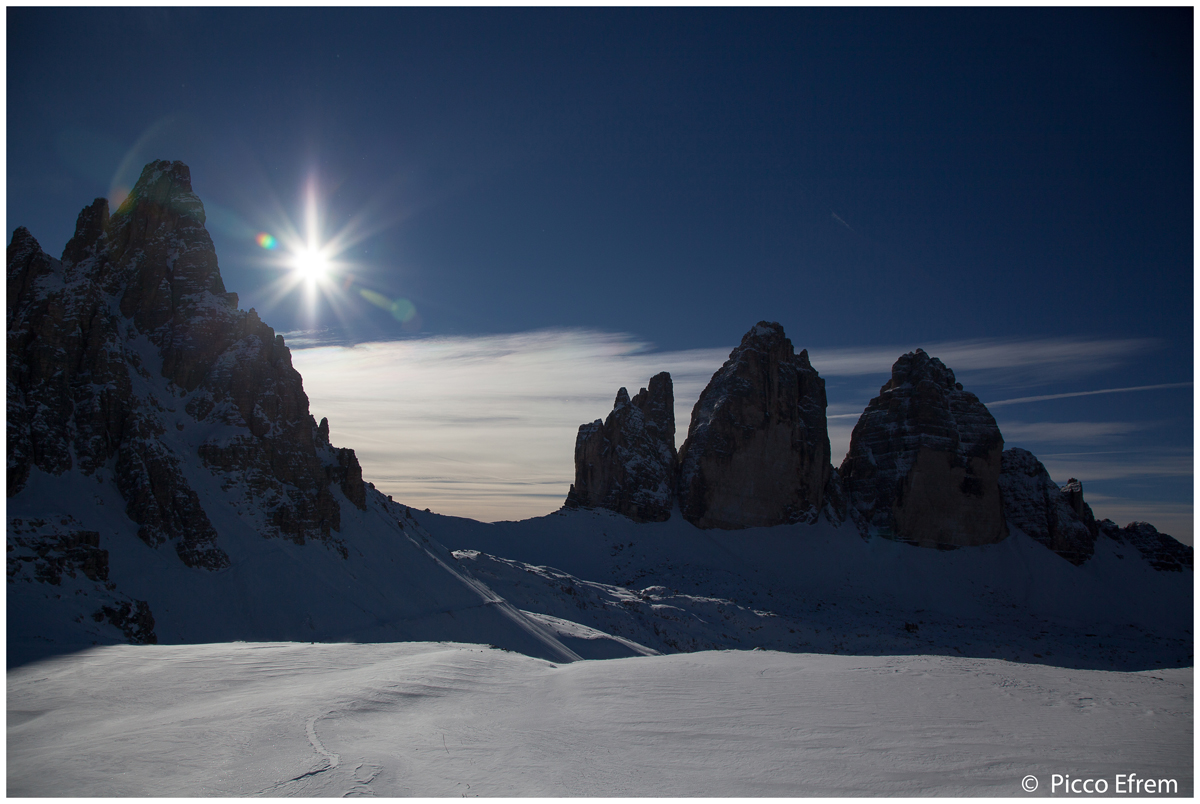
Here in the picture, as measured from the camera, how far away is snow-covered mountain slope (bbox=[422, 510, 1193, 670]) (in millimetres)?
34188

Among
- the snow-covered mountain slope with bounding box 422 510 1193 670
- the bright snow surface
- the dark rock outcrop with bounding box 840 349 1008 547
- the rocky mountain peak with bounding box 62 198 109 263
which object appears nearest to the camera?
the bright snow surface

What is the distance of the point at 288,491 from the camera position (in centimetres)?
2798

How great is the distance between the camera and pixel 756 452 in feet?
214

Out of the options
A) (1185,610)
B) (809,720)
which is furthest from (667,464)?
(809,720)

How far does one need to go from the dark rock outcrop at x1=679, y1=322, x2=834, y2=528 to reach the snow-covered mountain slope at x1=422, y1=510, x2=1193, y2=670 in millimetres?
2405

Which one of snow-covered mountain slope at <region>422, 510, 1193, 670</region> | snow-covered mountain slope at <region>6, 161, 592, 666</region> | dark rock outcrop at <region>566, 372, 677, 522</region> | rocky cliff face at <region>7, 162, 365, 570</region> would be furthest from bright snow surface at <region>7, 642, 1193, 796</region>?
dark rock outcrop at <region>566, 372, 677, 522</region>

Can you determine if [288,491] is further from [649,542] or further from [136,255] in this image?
[649,542]

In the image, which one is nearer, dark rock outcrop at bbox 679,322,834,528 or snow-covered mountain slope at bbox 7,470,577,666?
snow-covered mountain slope at bbox 7,470,577,666

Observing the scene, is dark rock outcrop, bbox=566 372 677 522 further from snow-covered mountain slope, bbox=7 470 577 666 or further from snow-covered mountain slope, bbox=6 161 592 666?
snow-covered mountain slope, bbox=7 470 577 666

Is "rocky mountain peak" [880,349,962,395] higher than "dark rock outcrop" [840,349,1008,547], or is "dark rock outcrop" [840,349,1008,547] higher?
"rocky mountain peak" [880,349,962,395]

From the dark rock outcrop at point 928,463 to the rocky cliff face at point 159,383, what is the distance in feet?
186

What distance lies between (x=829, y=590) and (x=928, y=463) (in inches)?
812

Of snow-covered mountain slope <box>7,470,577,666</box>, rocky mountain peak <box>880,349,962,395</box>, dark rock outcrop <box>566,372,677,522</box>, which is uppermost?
rocky mountain peak <box>880,349,962,395</box>

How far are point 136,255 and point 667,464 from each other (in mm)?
51382
